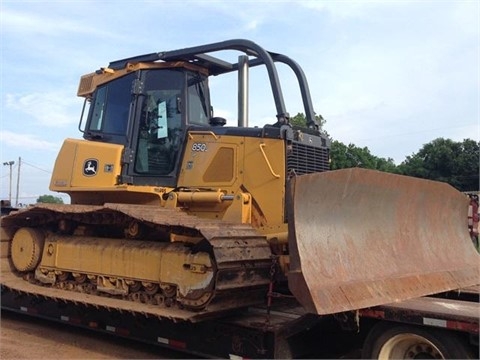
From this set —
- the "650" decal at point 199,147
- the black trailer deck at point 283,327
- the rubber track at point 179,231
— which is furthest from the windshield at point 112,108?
the black trailer deck at point 283,327

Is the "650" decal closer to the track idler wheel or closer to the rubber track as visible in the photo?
the rubber track

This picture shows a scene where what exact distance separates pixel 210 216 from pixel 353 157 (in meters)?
23.4

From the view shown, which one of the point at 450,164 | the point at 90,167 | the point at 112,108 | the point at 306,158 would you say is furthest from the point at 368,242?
the point at 450,164

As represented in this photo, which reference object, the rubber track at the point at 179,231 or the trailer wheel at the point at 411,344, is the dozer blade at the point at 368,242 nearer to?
the trailer wheel at the point at 411,344

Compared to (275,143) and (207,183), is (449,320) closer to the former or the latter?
(275,143)

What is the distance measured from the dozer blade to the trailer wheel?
29 cm

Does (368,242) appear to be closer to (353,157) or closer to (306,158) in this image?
(306,158)

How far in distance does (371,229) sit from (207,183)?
7.55 feet

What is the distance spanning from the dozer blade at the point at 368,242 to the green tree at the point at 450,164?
27867mm

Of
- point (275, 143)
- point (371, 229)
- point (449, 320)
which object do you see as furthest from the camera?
point (275, 143)

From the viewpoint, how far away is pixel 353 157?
2952 centimetres

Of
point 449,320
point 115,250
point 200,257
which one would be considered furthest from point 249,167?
point 449,320

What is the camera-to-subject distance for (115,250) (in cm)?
687

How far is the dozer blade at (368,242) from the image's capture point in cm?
491
